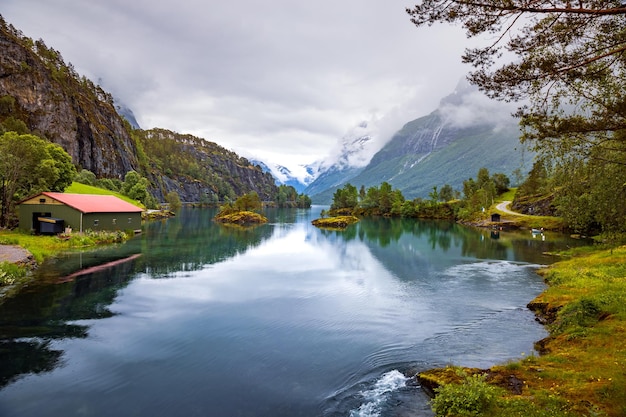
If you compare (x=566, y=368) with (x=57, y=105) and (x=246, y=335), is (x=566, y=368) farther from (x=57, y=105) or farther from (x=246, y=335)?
(x=57, y=105)

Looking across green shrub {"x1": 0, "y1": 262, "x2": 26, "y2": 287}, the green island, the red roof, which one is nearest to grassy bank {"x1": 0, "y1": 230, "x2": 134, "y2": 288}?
green shrub {"x1": 0, "y1": 262, "x2": 26, "y2": 287}

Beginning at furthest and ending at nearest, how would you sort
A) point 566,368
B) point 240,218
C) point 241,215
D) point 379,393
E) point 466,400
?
1. point 241,215
2. point 240,218
3. point 379,393
4. point 566,368
5. point 466,400

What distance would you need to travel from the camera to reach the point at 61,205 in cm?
5559

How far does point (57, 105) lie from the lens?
148 metres

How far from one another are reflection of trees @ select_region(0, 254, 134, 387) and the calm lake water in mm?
86

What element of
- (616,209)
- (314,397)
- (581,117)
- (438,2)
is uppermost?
(438,2)

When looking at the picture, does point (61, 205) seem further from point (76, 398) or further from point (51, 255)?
point (76, 398)

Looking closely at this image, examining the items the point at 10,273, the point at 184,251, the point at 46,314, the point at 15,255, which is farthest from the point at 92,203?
the point at 46,314

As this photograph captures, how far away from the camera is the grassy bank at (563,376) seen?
1074 centimetres

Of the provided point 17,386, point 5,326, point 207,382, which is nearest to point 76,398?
point 17,386

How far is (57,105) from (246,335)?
16653cm

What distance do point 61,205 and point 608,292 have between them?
6391cm

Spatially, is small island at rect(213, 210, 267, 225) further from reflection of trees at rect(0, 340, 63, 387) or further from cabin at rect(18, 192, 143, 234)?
reflection of trees at rect(0, 340, 63, 387)

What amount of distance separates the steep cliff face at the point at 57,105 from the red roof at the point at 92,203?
9325 cm
